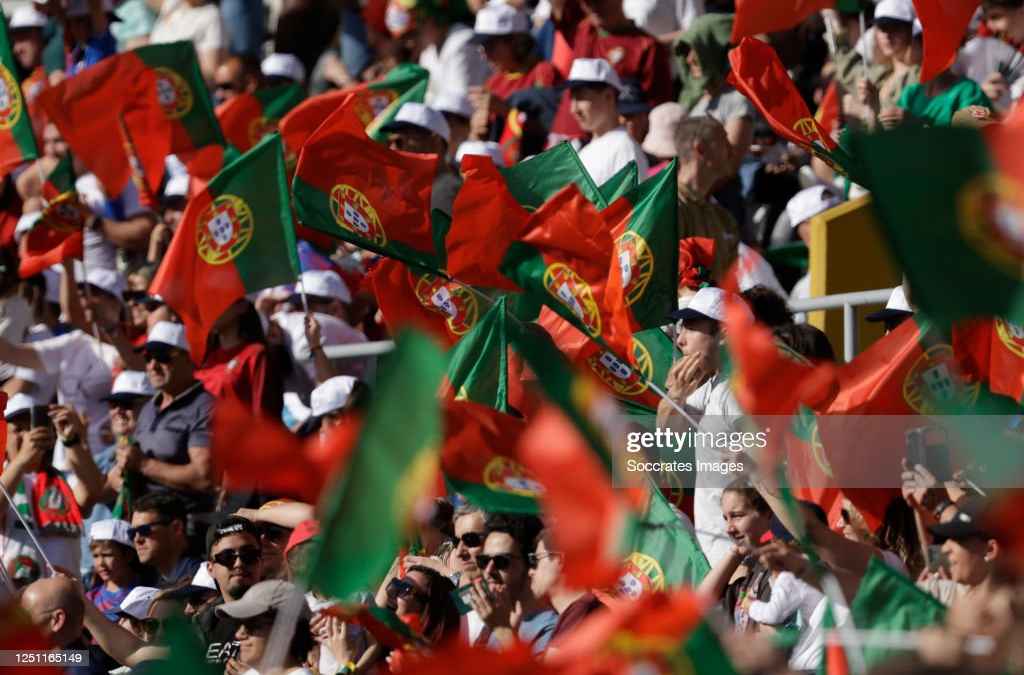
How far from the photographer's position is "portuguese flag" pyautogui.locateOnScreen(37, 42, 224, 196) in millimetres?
11680

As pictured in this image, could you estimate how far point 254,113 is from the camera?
12.8m

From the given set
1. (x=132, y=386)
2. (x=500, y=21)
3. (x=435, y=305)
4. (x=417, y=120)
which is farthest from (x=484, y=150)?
(x=132, y=386)

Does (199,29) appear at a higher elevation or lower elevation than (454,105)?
lower

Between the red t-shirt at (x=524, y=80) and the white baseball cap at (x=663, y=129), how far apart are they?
1.67 metres

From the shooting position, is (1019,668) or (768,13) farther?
(768,13)

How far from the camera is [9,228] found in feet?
39.7

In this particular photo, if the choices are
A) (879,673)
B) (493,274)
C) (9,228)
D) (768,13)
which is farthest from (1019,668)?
(9,228)

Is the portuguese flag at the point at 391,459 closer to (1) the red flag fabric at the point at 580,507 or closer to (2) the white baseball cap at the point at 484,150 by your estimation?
(1) the red flag fabric at the point at 580,507

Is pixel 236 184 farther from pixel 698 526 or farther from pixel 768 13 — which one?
pixel 698 526

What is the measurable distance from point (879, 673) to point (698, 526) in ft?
10.7

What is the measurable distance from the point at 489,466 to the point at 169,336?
3.98 meters

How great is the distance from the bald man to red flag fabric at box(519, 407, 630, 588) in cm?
320

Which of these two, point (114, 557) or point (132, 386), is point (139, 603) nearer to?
point (114, 557)

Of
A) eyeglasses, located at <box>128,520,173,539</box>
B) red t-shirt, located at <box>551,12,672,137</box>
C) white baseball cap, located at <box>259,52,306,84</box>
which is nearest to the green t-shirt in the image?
red t-shirt, located at <box>551,12,672,137</box>
